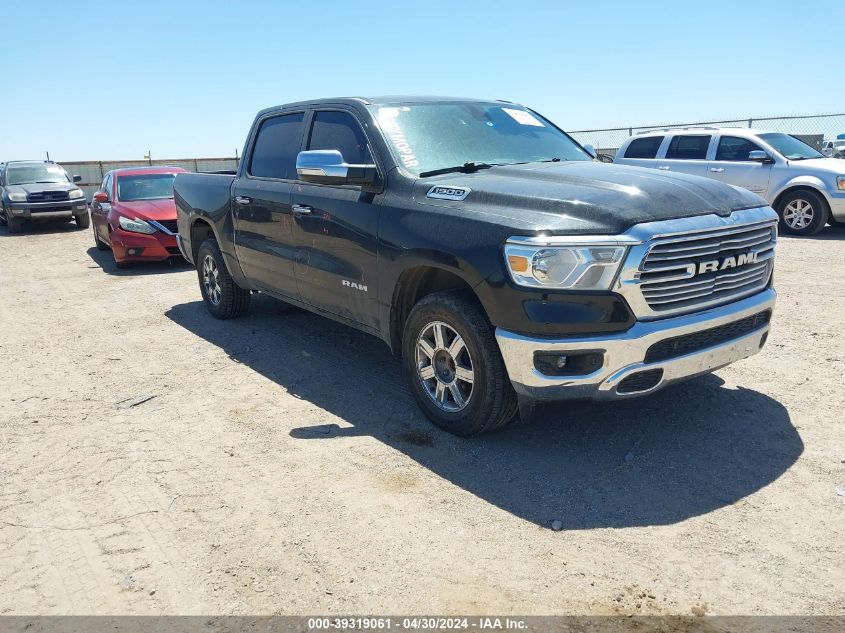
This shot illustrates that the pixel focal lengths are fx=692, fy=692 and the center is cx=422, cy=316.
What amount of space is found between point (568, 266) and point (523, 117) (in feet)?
7.89

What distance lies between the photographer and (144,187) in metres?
11.8

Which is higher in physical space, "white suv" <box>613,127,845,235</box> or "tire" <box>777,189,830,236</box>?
"white suv" <box>613,127,845,235</box>

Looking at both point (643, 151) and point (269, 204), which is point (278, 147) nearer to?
point (269, 204)

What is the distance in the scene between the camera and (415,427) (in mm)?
4391

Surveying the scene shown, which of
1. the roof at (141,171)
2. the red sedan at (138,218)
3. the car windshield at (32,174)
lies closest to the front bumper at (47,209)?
the car windshield at (32,174)

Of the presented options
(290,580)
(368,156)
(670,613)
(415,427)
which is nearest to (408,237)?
(368,156)

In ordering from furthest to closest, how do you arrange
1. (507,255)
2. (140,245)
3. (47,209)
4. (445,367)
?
(47,209)
(140,245)
(445,367)
(507,255)

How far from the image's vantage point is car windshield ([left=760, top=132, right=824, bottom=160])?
11953 millimetres

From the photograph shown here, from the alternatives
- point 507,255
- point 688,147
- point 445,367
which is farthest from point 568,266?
point 688,147

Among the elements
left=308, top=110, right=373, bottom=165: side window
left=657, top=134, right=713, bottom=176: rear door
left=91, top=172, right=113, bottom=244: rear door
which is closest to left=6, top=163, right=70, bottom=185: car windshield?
left=91, top=172, right=113, bottom=244: rear door

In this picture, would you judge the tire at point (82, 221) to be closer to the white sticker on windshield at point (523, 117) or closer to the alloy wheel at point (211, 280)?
the alloy wheel at point (211, 280)

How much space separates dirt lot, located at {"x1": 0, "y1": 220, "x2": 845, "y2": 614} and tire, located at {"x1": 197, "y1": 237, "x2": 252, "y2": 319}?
1264mm

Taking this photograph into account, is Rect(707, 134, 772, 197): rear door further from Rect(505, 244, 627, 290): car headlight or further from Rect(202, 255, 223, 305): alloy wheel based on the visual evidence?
Rect(505, 244, 627, 290): car headlight

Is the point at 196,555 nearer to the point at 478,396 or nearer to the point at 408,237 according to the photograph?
the point at 478,396
